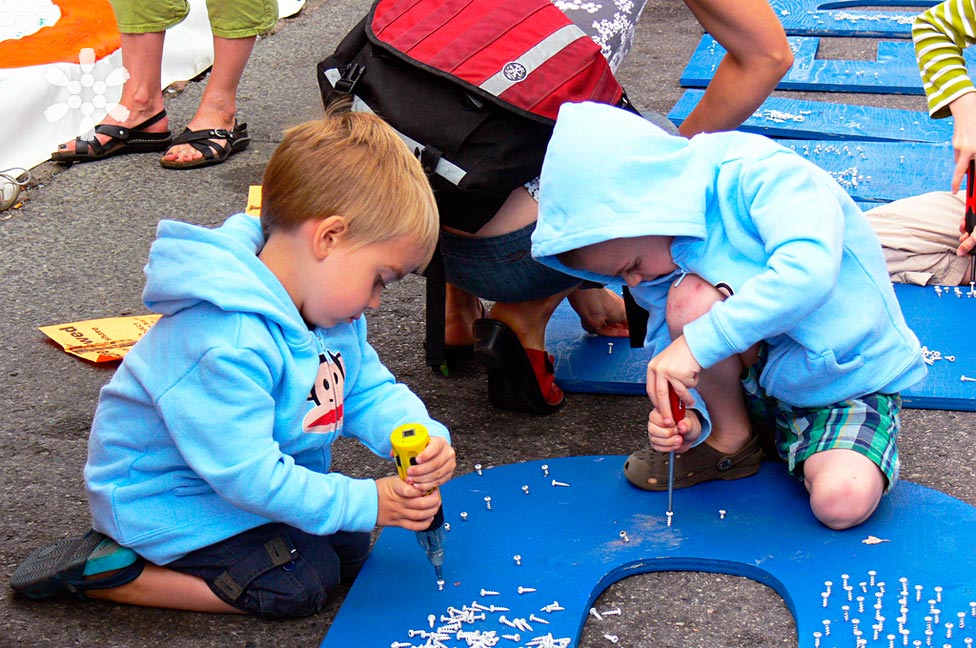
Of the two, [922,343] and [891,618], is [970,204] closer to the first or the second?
[922,343]

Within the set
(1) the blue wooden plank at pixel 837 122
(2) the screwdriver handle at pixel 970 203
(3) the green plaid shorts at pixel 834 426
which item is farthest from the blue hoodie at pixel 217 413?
(1) the blue wooden plank at pixel 837 122

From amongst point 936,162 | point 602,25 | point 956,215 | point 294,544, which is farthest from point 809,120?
point 294,544

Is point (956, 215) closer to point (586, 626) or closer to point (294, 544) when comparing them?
point (586, 626)

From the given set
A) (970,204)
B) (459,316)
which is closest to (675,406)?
(459,316)

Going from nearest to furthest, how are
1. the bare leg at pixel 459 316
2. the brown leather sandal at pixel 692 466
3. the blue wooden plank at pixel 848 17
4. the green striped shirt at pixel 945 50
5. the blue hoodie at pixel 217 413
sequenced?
1. the blue hoodie at pixel 217 413
2. the brown leather sandal at pixel 692 466
3. the bare leg at pixel 459 316
4. the green striped shirt at pixel 945 50
5. the blue wooden plank at pixel 848 17

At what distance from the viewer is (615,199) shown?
175cm

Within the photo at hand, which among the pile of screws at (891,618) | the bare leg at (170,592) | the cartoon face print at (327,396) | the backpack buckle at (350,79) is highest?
the backpack buckle at (350,79)

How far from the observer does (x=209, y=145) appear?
12.1ft

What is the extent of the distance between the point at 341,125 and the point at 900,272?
156 cm

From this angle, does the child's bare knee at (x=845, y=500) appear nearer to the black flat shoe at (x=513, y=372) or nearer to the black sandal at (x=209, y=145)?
the black flat shoe at (x=513, y=372)

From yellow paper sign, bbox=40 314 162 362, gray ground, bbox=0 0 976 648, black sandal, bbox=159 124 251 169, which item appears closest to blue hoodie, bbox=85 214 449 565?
gray ground, bbox=0 0 976 648

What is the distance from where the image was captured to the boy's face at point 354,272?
162cm

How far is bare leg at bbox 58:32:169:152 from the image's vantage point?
364 centimetres

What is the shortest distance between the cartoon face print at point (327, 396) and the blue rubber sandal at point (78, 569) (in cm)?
33
